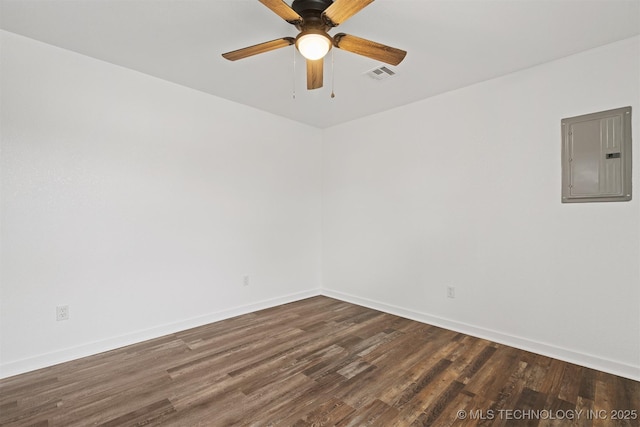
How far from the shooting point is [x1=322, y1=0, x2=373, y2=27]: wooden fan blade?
1.52 m

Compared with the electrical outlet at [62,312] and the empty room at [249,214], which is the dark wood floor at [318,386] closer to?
the empty room at [249,214]

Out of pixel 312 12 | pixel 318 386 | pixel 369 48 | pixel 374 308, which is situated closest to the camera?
pixel 312 12

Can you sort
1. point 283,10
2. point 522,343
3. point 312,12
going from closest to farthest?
1. point 283,10
2. point 312,12
3. point 522,343

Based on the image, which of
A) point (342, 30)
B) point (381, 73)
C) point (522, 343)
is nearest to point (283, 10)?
point (342, 30)

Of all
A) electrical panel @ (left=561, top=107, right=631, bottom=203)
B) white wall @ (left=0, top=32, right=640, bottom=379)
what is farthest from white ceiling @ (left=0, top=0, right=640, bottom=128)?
electrical panel @ (left=561, top=107, right=631, bottom=203)

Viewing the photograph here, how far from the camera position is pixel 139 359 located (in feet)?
8.21

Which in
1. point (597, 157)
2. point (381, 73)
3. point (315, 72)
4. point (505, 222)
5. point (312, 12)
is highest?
point (381, 73)

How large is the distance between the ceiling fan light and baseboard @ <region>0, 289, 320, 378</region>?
9.38 feet

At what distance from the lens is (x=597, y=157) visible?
2375 millimetres

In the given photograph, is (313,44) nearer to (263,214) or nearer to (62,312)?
(263,214)

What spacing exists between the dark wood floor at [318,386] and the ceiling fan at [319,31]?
7.39ft

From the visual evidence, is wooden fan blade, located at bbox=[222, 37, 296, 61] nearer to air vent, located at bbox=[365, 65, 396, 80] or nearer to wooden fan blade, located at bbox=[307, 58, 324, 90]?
wooden fan blade, located at bbox=[307, 58, 324, 90]

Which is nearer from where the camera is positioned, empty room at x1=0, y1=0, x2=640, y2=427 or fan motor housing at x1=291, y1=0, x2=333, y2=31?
fan motor housing at x1=291, y1=0, x2=333, y2=31

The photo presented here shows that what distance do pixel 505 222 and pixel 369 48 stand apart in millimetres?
2074
